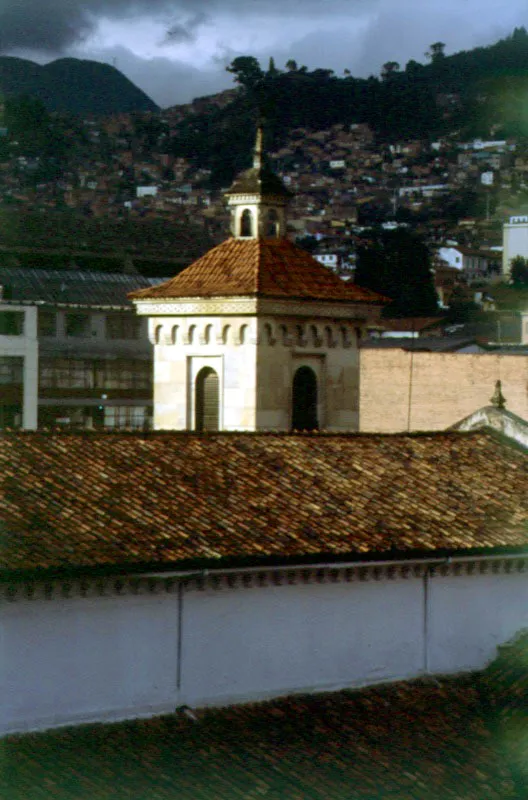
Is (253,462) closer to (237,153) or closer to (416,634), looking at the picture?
(416,634)

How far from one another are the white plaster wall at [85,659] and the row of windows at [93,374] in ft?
173

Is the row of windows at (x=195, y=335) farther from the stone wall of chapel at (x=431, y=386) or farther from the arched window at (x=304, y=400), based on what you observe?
the stone wall of chapel at (x=431, y=386)

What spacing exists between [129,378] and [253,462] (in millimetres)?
52267

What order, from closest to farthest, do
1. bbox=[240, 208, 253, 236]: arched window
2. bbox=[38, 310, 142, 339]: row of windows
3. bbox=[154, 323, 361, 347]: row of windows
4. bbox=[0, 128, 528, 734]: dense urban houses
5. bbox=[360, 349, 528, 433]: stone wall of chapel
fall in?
bbox=[0, 128, 528, 734]: dense urban houses
bbox=[154, 323, 361, 347]: row of windows
bbox=[240, 208, 253, 236]: arched window
bbox=[360, 349, 528, 433]: stone wall of chapel
bbox=[38, 310, 142, 339]: row of windows

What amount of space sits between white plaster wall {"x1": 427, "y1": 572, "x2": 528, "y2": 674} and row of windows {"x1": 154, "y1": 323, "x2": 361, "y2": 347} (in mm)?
7383

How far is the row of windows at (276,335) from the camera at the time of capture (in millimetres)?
25859

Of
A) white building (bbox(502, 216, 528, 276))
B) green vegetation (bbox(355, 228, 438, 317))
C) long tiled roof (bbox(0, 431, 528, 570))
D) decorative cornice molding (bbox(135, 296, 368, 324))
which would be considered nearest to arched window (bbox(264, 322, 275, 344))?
decorative cornice molding (bbox(135, 296, 368, 324))

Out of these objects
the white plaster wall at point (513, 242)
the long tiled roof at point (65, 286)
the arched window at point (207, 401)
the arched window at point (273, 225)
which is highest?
the white plaster wall at point (513, 242)

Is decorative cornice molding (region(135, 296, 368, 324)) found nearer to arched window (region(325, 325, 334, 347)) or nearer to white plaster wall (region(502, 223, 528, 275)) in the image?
arched window (region(325, 325, 334, 347))

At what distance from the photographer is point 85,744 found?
606 inches

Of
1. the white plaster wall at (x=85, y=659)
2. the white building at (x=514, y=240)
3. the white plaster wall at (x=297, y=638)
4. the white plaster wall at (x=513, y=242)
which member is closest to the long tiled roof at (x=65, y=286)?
the white plaster wall at (x=297, y=638)

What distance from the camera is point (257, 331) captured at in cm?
2566

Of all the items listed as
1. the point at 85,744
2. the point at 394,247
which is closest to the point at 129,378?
the point at 394,247

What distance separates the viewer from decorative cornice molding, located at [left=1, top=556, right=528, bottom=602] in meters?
15.5
